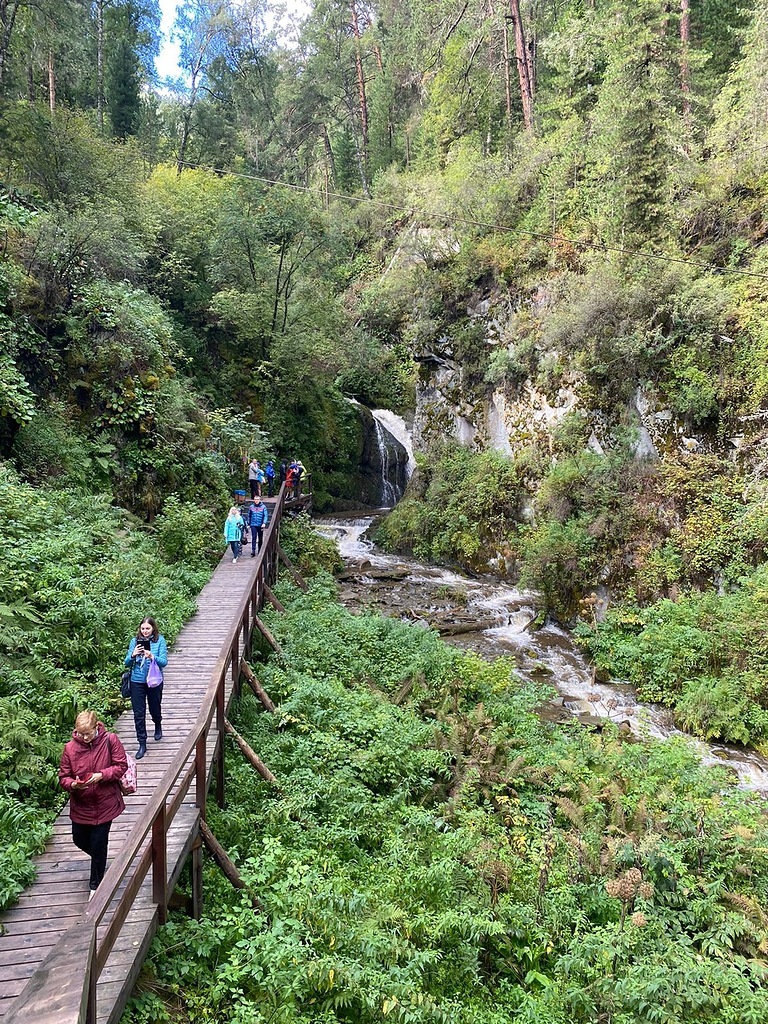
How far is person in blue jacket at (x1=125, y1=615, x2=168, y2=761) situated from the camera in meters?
6.51

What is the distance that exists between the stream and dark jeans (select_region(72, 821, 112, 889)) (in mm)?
8490

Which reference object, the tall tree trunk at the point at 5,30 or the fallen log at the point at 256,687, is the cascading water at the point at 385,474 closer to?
the tall tree trunk at the point at 5,30

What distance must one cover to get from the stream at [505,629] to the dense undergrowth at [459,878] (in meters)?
1.37

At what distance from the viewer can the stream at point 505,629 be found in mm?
10946

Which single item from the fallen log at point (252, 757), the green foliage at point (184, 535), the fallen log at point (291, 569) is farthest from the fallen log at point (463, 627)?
the fallen log at point (252, 757)

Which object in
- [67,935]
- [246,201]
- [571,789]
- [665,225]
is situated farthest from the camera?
Answer: [246,201]

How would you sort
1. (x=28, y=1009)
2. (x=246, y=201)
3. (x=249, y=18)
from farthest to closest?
(x=249, y=18) → (x=246, y=201) → (x=28, y=1009)

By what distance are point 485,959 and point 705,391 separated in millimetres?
13249

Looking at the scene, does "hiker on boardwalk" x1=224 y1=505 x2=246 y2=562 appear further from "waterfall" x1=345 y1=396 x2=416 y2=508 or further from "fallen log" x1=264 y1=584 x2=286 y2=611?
"waterfall" x1=345 y1=396 x2=416 y2=508

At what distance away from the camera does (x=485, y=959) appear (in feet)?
19.0

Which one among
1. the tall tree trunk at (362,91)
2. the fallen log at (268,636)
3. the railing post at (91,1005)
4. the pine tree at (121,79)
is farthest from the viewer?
the tall tree trunk at (362,91)

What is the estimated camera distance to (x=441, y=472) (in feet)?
72.4

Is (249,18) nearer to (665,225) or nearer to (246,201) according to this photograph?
(246,201)

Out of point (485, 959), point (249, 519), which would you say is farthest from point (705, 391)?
point (485, 959)
